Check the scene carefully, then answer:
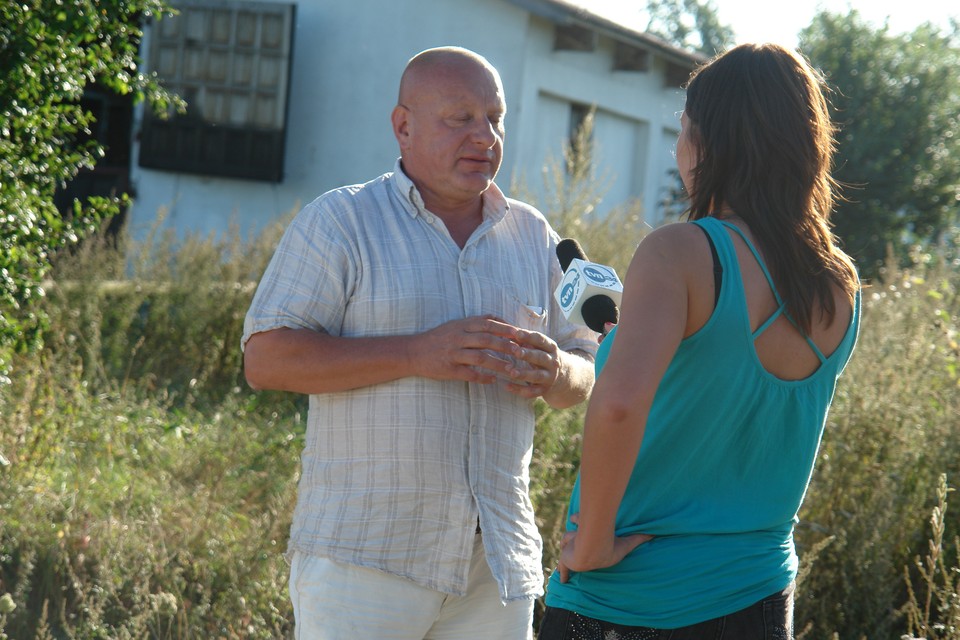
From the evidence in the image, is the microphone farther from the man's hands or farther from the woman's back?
the woman's back

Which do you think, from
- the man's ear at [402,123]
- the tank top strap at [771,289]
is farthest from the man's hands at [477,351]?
the tank top strap at [771,289]

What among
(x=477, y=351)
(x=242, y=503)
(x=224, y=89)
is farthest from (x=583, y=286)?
(x=224, y=89)

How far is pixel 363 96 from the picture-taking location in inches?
528

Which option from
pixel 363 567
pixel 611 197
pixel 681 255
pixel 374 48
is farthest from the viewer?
pixel 611 197

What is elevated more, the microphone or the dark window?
the dark window

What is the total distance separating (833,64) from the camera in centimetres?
1880

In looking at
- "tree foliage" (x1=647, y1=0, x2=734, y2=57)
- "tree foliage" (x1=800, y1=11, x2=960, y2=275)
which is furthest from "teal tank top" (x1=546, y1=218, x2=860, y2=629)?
"tree foliage" (x1=647, y1=0, x2=734, y2=57)

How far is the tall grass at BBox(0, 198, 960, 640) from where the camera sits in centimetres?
412

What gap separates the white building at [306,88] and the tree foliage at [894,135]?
5.61 metres

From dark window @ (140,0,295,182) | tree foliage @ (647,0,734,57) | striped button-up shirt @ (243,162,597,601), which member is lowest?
striped button-up shirt @ (243,162,597,601)

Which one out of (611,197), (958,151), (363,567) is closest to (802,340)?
(363,567)

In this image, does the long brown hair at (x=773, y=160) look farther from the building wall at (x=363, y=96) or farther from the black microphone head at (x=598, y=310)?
the building wall at (x=363, y=96)

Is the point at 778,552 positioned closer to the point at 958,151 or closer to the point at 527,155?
the point at 527,155

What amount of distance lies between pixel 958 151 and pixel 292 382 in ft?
59.0
